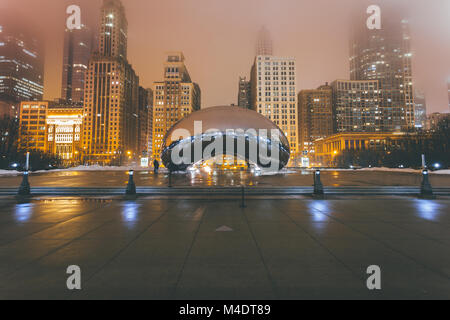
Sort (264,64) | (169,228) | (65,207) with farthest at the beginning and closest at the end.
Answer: (264,64) → (65,207) → (169,228)

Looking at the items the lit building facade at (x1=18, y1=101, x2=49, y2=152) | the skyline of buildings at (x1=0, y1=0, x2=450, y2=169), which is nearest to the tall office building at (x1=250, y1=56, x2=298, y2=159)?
the skyline of buildings at (x1=0, y1=0, x2=450, y2=169)

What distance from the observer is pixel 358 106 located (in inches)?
7032

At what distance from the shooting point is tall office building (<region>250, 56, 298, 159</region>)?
437 feet

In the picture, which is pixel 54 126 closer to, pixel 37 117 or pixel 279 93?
pixel 37 117

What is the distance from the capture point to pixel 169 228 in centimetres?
598

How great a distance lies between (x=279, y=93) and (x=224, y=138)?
118 m

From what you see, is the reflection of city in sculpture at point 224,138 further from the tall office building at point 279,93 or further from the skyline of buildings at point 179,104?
the tall office building at point 279,93

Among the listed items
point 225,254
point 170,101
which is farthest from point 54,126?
point 225,254

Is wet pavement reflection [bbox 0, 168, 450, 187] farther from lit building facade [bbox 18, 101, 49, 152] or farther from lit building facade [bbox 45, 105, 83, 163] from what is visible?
lit building facade [bbox 18, 101, 49, 152]

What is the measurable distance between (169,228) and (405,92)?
23530 centimetres

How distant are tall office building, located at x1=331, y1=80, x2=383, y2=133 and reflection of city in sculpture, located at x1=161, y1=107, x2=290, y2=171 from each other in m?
173

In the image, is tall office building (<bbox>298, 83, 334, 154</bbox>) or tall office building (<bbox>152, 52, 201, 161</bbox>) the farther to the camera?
tall office building (<bbox>298, 83, 334, 154</bbox>)
